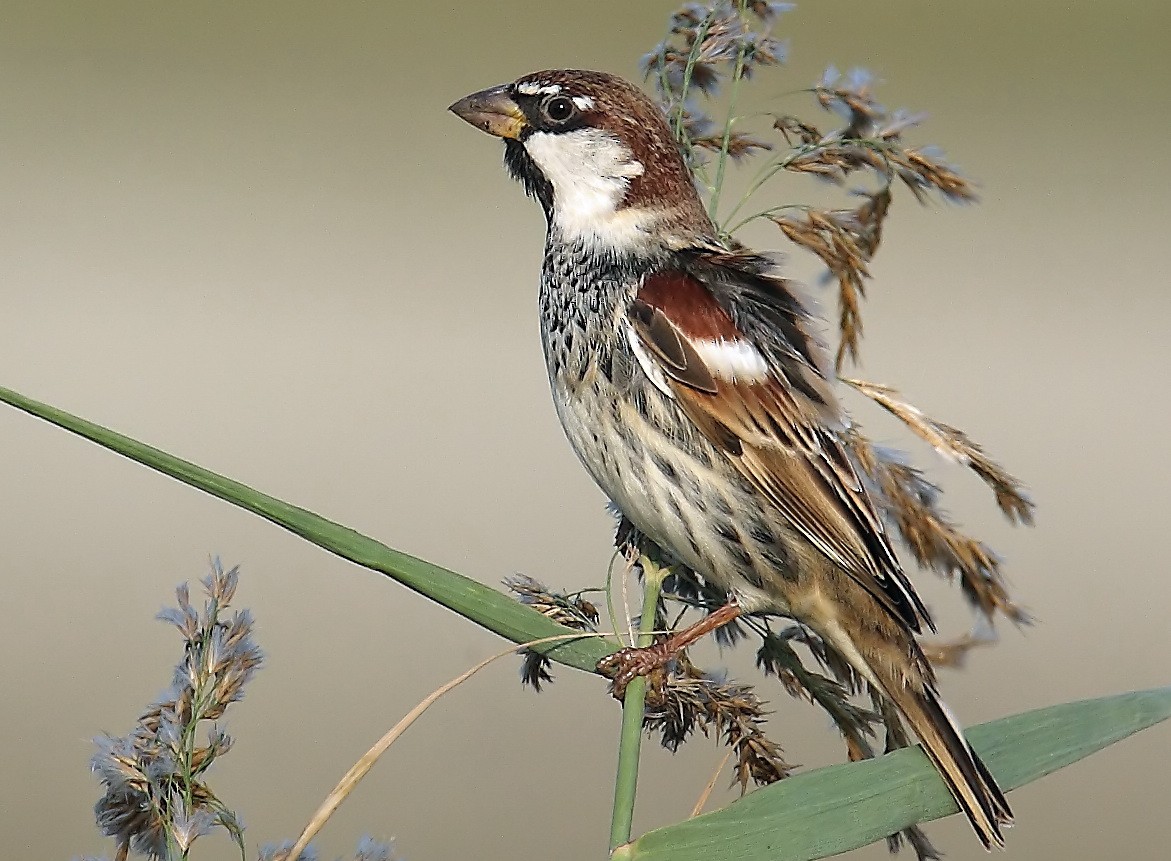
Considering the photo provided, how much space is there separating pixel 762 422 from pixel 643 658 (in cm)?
23

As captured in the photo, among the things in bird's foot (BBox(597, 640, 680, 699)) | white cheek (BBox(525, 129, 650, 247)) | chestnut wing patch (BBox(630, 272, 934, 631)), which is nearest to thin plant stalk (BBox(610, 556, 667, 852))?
bird's foot (BBox(597, 640, 680, 699))

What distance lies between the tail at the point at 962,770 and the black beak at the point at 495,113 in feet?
1.65

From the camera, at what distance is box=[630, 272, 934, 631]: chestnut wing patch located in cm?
77

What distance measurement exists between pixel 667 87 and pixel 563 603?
36 cm

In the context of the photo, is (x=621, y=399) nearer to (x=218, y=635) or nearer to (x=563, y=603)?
(x=563, y=603)

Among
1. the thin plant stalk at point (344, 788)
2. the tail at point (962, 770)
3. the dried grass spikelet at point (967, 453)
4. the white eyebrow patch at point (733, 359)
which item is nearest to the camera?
the thin plant stalk at point (344, 788)

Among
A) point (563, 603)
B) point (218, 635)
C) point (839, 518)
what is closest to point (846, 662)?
point (839, 518)

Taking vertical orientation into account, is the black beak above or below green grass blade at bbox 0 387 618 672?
above

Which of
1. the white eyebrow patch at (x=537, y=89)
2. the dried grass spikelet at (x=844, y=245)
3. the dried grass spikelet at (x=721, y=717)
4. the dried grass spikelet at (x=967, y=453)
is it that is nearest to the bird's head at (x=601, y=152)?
the white eyebrow patch at (x=537, y=89)

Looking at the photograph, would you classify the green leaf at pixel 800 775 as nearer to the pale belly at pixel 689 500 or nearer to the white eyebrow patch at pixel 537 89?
the pale belly at pixel 689 500

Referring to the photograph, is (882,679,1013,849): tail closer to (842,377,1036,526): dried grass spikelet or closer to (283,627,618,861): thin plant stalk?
(842,377,1036,526): dried grass spikelet

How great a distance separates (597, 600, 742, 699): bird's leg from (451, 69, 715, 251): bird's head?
29cm

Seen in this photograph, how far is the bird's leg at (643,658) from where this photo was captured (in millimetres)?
617

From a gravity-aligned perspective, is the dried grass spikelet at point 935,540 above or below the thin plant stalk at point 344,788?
above
